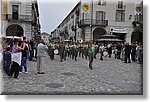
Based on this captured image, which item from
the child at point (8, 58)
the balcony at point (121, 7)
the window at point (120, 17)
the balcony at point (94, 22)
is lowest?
the child at point (8, 58)

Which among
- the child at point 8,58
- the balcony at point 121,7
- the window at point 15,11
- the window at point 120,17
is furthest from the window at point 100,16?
the child at point 8,58

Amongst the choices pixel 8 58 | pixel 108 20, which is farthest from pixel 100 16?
pixel 8 58

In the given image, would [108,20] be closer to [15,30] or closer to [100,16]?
[100,16]

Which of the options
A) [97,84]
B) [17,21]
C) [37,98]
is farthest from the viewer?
[17,21]

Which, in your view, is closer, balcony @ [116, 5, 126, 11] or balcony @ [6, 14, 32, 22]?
balcony @ [6, 14, 32, 22]

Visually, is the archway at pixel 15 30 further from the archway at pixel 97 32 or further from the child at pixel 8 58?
the child at pixel 8 58

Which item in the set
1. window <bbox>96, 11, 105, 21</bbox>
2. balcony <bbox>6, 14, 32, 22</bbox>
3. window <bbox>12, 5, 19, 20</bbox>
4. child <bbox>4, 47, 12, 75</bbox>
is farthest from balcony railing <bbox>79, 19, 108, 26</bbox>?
child <bbox>4, 47, 12, 75</bbox>

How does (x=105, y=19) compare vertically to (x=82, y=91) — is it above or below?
above

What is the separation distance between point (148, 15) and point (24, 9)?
27.1 meters

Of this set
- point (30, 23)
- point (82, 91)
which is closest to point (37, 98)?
point (82, 91)

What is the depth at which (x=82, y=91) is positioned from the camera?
22.0ft

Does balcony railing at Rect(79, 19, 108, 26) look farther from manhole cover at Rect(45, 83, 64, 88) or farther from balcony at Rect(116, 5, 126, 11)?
manhole cover at Rect(45, 83, 64, 88)

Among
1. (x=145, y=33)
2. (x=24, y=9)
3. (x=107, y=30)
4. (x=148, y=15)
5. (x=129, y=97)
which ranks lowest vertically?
(x=129, y=97)

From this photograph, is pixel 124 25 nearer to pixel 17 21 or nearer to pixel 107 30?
pixel 107 30
